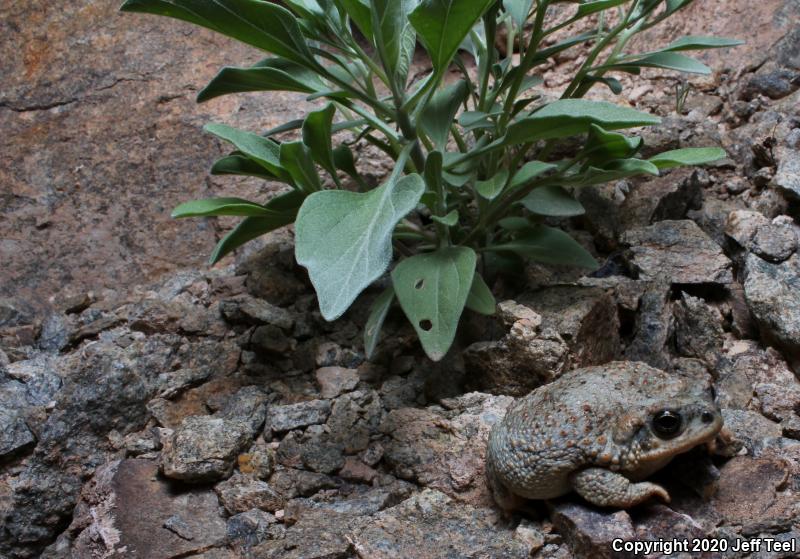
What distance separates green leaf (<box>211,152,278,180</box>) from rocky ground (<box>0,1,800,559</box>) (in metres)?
0.39

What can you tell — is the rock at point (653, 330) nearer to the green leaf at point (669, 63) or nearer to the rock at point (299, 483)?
the green leaf at point (669, 63)

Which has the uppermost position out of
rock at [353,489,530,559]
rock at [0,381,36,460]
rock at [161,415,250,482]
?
rock at [353,489,530,559]

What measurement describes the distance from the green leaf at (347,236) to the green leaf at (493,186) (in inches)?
10.3

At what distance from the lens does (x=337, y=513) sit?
1.58m

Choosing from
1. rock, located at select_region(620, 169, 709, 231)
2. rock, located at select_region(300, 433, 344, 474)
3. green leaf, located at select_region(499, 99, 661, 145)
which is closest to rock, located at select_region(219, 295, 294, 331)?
rock, located at select_region(300, 433, 344, 474)

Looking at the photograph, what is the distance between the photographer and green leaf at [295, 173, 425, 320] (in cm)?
138

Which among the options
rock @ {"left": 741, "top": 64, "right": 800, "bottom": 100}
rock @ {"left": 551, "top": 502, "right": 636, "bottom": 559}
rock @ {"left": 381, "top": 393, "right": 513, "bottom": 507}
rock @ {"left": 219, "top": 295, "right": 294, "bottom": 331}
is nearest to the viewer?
rock @ {"left": 551, "top": 502, "right": 636, "bottom": 559}

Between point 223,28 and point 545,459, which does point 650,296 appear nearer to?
point 545,459

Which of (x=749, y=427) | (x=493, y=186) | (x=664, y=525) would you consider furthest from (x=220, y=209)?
(x=749, y=427)

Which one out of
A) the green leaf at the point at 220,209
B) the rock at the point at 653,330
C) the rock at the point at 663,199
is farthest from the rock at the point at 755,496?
the green leaf at the point at 220,209

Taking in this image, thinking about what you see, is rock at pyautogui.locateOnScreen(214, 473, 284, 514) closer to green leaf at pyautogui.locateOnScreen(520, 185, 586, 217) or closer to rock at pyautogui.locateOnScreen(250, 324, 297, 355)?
rock at pyautogui.locateOnScreen(250, 324, 297, 355)

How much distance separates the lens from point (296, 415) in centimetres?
182

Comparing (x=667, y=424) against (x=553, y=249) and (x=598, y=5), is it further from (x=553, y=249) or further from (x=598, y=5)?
(x=598, y=5)

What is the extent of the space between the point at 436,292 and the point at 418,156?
0.41 metres
